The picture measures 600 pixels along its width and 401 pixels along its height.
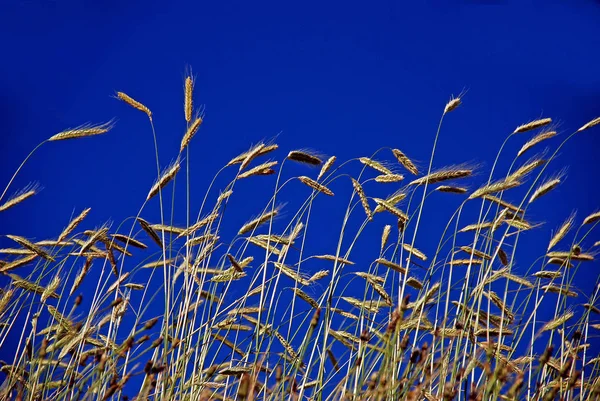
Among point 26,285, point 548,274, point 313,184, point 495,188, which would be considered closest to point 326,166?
point 313,184

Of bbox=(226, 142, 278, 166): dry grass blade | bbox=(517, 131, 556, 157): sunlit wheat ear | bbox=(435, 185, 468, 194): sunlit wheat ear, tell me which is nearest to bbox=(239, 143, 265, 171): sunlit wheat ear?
bbox=(226, 142, 278, 166): dry grass blade

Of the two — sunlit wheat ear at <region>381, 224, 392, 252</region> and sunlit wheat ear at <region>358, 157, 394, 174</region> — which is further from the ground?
sunlit wheat ear at <region>358, 157, 394, 174</region>

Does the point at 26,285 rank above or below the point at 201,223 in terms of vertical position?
below

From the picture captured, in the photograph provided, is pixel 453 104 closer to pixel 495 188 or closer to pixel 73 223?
pixel 495 188

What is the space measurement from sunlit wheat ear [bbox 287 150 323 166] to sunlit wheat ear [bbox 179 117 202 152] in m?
0.39

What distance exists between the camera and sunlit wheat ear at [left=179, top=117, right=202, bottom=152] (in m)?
2.60

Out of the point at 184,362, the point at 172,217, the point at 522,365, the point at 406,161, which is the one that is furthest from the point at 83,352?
the point at 522,365

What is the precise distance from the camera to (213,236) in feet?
9.10

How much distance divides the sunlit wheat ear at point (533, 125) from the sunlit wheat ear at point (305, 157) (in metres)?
0.87

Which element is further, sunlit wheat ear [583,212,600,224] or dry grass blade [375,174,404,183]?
sunlit wheat ear [583,212,600,224]

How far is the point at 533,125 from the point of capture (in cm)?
277

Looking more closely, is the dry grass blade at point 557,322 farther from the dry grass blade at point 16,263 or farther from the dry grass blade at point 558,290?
the dry grass blade at point 16,263

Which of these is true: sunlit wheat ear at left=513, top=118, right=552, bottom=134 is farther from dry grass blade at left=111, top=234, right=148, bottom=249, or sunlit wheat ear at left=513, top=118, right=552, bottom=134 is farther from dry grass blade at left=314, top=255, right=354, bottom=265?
dry grass blade at left=111, top=234, right=148, bottom=249

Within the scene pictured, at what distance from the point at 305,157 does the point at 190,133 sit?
1.53 ft
